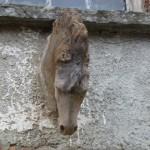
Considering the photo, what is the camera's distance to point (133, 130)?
243 centimetres

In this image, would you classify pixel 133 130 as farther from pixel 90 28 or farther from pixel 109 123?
pixel 90 28

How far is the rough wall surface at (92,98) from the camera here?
234 centimetres

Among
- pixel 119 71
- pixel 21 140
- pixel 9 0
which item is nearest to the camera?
pixel 21 140

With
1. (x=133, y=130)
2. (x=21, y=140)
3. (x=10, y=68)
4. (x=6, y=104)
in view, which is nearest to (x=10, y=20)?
(x=10, y=68)

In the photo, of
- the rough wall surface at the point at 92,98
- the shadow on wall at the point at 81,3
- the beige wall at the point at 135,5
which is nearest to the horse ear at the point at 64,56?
the rough wall surface at the point at 92,98

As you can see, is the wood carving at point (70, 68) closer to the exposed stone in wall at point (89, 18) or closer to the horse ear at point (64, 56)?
the horse ear at point (64, 56)

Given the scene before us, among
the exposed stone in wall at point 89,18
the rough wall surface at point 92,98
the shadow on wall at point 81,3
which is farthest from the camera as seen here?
the shadow on wall at point 81,3

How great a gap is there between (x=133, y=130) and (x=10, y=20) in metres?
0.68

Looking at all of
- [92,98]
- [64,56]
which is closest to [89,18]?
[92,98]

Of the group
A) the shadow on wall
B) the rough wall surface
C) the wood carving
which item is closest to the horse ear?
the wood carving

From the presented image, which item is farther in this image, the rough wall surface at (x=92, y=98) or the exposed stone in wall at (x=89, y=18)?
the exposed stone in wall at (x=89, y=18)

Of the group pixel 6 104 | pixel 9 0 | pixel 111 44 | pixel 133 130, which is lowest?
pixel 133 130

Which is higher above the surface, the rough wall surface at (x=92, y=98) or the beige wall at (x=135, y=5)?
the beige wall at (x=135, y=5)

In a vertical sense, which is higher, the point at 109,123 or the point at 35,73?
the point at 35,73
